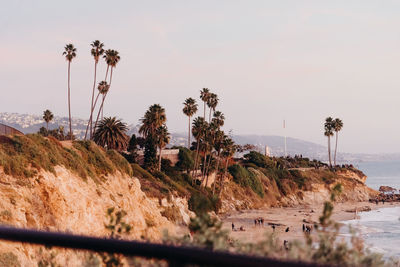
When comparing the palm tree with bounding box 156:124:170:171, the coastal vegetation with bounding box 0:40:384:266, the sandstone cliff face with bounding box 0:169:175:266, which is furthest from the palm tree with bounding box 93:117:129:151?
the sandstone cliff face with bounding box 0:169:175:266

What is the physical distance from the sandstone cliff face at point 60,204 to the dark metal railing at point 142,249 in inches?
552

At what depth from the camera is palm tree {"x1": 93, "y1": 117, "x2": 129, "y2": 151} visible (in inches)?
2477

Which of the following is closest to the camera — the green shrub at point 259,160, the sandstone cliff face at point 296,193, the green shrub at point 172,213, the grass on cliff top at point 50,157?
the grass on cliff top at point 50,157

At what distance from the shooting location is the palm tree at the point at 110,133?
62.9 meters

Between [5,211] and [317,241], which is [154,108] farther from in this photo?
[317,241]

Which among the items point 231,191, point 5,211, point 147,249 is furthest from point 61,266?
point 231,191

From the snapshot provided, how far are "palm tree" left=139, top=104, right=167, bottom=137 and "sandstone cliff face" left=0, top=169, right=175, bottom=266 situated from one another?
32.7 meters

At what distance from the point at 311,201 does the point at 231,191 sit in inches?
986

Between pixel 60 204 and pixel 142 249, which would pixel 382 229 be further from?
pixel 142 249

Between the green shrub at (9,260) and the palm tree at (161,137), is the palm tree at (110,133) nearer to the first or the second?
the palm tree at (161,137)

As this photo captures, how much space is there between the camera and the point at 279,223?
65.9 metres

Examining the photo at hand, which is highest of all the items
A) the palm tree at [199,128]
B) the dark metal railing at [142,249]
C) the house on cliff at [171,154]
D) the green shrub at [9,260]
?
the palm tree at [199,128]

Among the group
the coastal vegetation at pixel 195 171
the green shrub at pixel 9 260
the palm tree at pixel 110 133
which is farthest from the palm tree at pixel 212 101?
the green shrub at pixel 9 260

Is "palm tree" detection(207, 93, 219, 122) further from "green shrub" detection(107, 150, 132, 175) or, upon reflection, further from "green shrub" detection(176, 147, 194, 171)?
"green shrub" detection(107, 150, 132, 175)
